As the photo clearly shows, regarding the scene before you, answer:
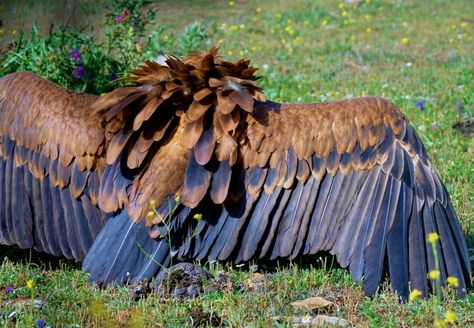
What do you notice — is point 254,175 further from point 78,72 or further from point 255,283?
point 78,72

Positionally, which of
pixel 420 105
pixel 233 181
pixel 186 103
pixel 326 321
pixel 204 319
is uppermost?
pixel 420 105

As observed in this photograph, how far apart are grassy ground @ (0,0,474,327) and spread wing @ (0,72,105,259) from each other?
0.25 metres

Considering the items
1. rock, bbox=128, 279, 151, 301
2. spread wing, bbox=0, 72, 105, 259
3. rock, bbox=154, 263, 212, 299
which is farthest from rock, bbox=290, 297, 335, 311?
spread wing, bbox=0, 72, 105, 259

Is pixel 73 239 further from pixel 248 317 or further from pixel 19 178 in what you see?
pixel 248 317

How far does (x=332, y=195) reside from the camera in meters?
5.89

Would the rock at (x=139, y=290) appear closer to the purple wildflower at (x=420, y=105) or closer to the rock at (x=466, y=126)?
the rock at (x=466, y=126)

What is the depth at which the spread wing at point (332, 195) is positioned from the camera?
222 inches

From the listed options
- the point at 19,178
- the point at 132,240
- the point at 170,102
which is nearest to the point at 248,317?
the point at 132,240

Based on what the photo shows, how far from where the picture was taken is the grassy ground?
206 inches

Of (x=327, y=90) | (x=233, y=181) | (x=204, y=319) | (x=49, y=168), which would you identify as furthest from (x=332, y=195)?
(x=327, y=90)

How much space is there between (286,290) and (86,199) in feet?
4.76

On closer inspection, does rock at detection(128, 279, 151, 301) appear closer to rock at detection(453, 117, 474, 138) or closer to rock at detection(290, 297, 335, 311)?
rock at detection(290, 297, 335, 311)

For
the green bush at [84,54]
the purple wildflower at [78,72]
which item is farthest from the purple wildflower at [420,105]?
the purple wildflower at [78,72]

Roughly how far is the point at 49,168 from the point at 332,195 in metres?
1.81
